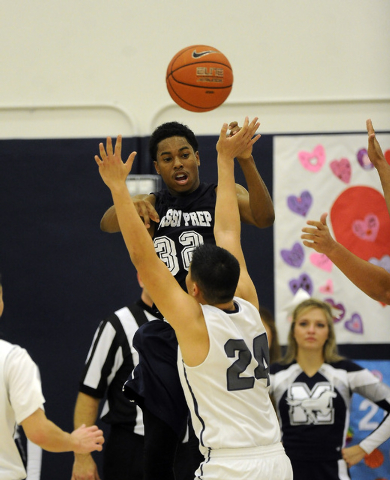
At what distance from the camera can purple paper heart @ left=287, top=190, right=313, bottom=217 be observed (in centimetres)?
632

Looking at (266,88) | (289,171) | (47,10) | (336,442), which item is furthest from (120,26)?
(336,442)

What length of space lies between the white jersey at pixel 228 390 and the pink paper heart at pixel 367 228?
3.51 m

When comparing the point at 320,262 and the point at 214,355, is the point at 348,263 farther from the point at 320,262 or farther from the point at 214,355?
the point at 320,262

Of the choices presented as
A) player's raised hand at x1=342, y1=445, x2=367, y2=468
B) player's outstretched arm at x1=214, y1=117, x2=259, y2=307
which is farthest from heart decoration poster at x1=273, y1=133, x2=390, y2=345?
player's outstretched arm at x1=214, y1=117, x2=259, y2=307

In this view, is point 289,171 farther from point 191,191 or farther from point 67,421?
point 67,421

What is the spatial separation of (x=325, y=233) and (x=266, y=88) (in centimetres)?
322

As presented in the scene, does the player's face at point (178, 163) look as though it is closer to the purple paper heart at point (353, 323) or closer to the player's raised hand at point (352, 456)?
the player's raised hand at point (352, 456)

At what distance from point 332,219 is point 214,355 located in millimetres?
3661

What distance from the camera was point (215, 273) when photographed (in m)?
2.96

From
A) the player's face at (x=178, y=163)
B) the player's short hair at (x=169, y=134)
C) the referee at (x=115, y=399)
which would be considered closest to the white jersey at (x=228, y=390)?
the player's face at (x=178, y=163)

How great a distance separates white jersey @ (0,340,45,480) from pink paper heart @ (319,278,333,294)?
138 inches

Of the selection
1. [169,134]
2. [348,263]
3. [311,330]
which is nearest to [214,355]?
[348,263]

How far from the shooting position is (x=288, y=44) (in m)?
6.50

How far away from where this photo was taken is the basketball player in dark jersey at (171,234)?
3307 millimetres
